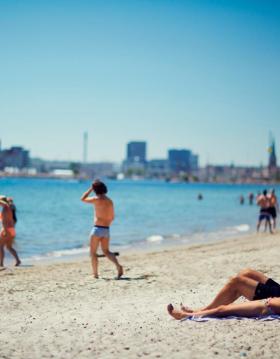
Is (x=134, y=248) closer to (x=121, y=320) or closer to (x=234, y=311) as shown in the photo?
(x=121, y=320)

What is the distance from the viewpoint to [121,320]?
225 inches

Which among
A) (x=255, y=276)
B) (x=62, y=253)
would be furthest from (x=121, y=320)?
(x=62, y=253)

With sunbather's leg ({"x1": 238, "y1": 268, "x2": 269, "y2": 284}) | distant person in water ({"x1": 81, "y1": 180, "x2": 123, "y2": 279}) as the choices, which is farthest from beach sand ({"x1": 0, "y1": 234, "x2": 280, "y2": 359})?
distant person in water ({"x1": 81, "y1": 180, "x2": 123, "y2": 279})

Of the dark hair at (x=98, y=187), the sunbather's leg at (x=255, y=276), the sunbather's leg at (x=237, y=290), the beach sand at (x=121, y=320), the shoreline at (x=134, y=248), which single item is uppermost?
the dark hair at (x=98, y=187)

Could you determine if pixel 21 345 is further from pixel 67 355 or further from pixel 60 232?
pixel 60 232

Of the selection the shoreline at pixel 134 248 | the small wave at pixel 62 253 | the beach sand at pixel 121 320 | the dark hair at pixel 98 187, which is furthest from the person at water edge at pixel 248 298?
the small wave at pixel 62 253

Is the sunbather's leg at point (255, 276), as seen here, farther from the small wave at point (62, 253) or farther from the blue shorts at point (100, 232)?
the small wave at point (62, 253)

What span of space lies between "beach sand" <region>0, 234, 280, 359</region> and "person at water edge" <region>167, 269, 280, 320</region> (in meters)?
0.11

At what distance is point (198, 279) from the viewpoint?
8438 mm

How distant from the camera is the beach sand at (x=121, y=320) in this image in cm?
464

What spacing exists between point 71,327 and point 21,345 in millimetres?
720

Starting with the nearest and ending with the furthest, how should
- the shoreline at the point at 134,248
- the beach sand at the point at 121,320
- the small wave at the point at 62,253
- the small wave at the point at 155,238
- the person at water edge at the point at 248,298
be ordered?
the beach sand at the point at 121,320
the person at water edge at the point at 248,298
the shoreline at the point at 134,248
the small wave at the point at 62,253
the small wave at the point at 155,238

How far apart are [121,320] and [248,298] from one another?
1363 mm

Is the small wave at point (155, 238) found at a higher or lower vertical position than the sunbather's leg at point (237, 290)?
lower
